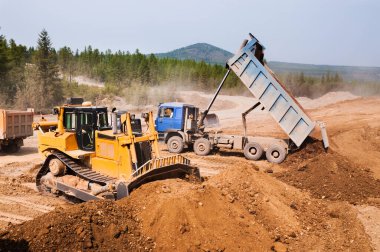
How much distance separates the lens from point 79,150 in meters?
9.92

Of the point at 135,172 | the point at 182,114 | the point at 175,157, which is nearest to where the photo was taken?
the point at 135,172

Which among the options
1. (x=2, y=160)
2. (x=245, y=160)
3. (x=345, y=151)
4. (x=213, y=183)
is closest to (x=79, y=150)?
(x=213, y=183)

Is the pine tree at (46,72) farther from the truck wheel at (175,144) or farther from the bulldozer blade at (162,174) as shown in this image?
the bulldozer blade at (162,174)

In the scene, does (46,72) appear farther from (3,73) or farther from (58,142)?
(58,142)

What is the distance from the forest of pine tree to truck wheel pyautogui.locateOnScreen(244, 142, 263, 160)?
25663mm

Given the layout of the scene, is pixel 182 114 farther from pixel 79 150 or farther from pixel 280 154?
pixel 79 150

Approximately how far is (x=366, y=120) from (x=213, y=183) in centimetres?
1658

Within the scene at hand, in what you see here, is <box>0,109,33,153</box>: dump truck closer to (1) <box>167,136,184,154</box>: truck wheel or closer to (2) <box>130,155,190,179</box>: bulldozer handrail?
(1) <box>167,136,184,154</box>: truck wheel

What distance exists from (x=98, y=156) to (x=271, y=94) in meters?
8.00

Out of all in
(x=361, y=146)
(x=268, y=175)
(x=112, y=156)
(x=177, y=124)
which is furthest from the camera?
(x=361, y=146)

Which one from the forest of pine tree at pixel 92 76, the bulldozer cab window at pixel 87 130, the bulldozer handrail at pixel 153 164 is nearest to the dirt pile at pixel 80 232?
the bulldozer handrail at pixel 153 164

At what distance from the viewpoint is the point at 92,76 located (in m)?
70.2

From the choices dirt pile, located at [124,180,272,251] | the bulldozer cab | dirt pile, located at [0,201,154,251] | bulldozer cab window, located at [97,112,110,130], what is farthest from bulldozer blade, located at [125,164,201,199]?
bulldozer cab window, located at [97,112,110,130]

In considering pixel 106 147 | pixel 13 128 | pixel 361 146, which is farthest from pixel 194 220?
pixel 361 146
